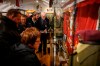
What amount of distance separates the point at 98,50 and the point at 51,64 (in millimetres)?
1684

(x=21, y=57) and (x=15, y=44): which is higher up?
(x=15, y=44)

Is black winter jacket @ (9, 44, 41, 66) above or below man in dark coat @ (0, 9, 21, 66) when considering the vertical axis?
below

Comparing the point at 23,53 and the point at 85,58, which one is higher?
the point at 23,53

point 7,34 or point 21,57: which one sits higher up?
point 7,34

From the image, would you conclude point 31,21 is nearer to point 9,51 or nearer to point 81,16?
point 81,16

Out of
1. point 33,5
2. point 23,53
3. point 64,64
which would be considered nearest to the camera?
point 23,53

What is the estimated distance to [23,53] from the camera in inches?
65.1

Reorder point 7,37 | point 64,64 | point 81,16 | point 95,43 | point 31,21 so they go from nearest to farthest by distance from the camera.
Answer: point 7,37 → point 95,43 → point 64,64 → point 81,16 → point 31,21

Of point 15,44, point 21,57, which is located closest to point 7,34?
point 15,44

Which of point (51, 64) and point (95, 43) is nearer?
point (95, 43)

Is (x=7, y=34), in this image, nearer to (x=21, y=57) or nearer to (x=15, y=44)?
(x=15, y=44)

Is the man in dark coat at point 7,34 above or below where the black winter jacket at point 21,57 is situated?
above

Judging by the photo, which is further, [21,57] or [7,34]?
[7,34]

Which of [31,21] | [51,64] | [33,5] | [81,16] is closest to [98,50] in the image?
[51,64]
